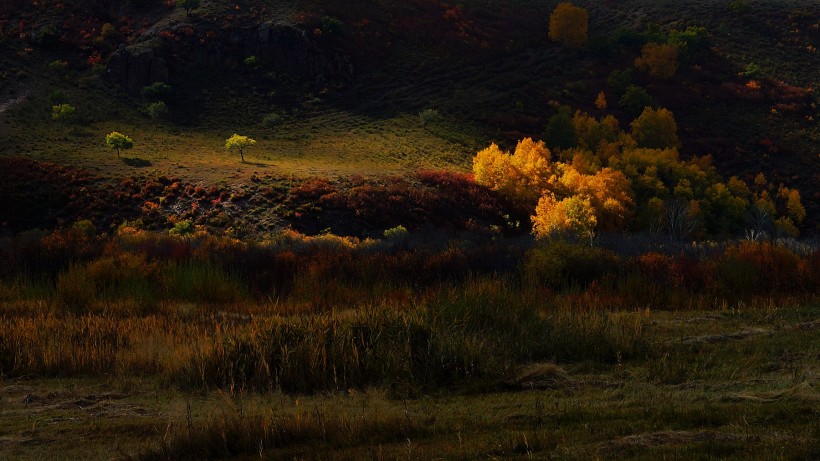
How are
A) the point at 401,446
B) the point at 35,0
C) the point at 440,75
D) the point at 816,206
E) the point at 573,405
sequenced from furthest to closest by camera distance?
the point at 440,75
the point at 35,0
the point at 816,206
the point at 573,405
the point at 401,446

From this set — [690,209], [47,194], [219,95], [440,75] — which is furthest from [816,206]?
[47,194]

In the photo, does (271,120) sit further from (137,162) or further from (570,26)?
(570,26)

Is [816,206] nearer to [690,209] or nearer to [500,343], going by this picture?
[690,209]

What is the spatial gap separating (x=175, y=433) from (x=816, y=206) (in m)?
76.7

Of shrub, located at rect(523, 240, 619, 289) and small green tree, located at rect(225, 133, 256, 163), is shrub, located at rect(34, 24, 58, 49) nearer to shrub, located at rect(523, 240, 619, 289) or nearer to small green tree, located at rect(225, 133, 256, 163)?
small green tree, located at rect(225, 133, 256, 163)

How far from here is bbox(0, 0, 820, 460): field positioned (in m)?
7.64

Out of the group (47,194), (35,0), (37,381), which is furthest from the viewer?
(35,0)

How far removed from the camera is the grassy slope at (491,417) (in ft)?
22.4

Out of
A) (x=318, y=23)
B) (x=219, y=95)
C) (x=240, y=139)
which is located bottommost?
(x=240, y=139)

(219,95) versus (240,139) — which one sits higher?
(219,95)

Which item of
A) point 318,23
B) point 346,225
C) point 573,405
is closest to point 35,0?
point 318,23

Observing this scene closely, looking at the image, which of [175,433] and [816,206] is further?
[816,206]

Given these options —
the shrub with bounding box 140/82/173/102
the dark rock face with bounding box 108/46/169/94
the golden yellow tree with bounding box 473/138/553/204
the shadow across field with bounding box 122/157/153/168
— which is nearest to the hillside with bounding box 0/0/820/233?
the dark rock face with bounding box 108/46/169/94

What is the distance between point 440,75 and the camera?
86.8 metres
